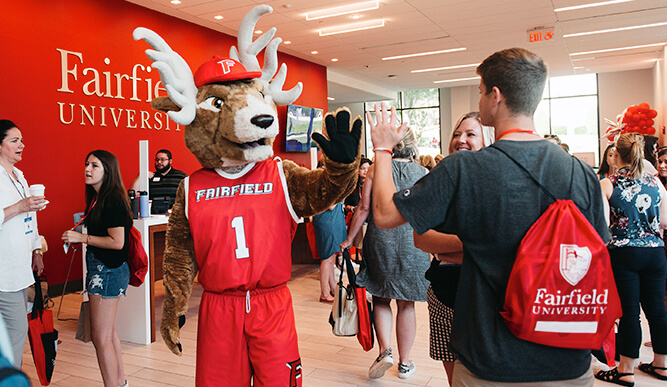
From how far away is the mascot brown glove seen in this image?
61.1 inches

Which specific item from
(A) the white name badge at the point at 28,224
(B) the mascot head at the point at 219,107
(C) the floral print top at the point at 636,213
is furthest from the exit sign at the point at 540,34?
(A) the white name badge at the point at 28,224

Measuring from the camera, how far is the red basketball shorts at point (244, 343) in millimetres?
1725

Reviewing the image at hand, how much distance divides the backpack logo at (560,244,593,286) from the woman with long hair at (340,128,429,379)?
6.05 feet

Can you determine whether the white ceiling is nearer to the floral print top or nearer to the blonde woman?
the floral print top

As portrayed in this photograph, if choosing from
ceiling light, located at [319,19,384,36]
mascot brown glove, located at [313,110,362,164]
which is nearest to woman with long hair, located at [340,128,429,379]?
mascot brown glove, located at [313,110,362,164]

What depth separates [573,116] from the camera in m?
15.0

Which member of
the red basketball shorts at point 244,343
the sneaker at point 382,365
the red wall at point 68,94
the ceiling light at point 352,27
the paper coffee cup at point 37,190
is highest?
the ceiling light at point 352,27

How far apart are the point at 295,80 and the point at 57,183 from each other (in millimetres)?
5451

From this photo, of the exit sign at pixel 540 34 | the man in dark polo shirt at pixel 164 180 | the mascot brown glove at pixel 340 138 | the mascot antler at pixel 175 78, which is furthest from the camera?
the exit sign at pixel 540 34

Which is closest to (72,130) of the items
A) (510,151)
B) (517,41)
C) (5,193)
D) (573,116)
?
(5,193)

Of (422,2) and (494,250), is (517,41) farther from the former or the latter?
(494,250)

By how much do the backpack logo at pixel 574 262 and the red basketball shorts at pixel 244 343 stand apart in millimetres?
980

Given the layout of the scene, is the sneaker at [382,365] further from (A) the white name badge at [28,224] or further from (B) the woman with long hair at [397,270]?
(A) the white name badge at [28,224]

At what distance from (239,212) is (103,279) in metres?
1.42
